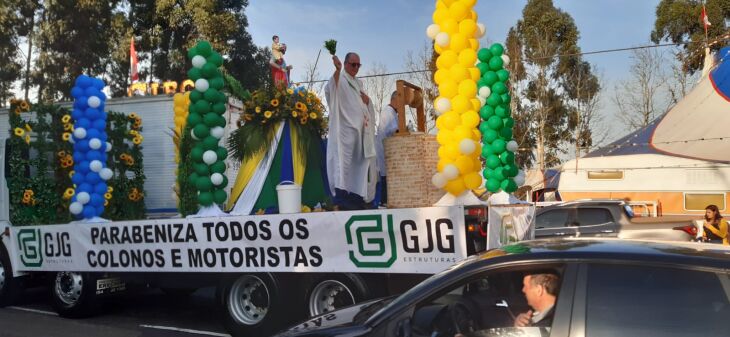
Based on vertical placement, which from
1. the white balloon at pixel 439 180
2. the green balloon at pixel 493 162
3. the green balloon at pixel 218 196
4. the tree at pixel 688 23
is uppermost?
the tree at pixel 688 23

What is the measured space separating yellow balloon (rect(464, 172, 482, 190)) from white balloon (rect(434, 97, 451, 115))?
82cm

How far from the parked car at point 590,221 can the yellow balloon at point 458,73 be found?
544 centimetres

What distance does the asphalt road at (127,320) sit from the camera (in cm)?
815

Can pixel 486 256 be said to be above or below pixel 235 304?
above

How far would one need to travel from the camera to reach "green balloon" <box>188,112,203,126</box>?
870 cm

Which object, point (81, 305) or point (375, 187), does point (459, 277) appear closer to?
point (375, 187)

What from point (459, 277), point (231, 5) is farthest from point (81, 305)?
point (231, 5)

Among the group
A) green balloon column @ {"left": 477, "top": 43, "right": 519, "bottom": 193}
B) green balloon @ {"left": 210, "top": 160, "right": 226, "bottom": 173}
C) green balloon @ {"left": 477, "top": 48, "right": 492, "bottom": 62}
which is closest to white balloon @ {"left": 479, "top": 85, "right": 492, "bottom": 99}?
green balloon column @ {"left": 477, "top": 43, "right": 519, "bottom": 193}

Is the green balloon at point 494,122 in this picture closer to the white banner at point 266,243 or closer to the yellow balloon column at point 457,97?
the yellow balloon column at point 457,97

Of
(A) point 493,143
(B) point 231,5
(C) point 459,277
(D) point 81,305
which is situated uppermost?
(B) point 231,5

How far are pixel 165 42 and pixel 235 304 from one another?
24701 mm

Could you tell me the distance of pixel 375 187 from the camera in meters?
9.20

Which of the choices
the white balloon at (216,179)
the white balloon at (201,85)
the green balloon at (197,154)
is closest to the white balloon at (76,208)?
the green balloon at (197,154)

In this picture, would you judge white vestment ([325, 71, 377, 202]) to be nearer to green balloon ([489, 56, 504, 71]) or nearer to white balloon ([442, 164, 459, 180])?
white balloon ([442, 164, 459, 180])
